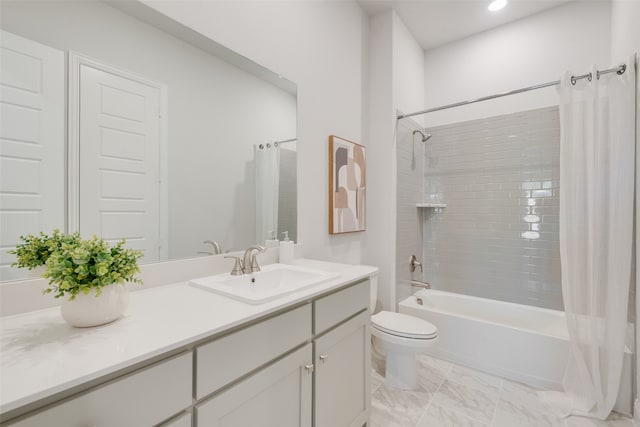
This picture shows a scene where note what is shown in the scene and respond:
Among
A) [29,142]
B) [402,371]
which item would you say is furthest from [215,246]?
[402,371]

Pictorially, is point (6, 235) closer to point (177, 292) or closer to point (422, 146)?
point (177, 292)

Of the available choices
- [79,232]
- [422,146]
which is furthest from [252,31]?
[422,146]

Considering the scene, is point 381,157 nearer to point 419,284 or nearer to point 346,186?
point 346,186

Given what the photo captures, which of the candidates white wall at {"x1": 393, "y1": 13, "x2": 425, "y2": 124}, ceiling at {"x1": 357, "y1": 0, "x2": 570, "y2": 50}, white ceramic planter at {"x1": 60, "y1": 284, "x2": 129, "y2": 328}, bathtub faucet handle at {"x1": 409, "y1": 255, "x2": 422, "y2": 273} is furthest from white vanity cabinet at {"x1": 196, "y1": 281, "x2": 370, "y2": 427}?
ceiling at {"x1": 357, "y1": 0, "x2": 570, "y2": 50}

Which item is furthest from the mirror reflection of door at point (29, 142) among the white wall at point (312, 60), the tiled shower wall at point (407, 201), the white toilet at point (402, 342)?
the tiled shower wall at point (407, 201)

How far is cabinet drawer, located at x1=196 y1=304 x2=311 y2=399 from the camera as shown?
2.63ft

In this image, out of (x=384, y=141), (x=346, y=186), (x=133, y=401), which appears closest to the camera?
(x=133, y=401)

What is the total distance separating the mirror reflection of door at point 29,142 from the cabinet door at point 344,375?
1049 millimetres

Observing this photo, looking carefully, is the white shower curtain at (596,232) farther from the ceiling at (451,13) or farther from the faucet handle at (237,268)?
the faucet handle at (237,268)

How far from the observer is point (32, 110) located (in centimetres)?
90

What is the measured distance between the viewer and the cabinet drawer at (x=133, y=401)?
1.86 ft

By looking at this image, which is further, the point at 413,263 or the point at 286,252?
the point at 413,263

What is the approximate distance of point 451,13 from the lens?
Answer: 8.55 feet

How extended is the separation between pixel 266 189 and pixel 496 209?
229cm
